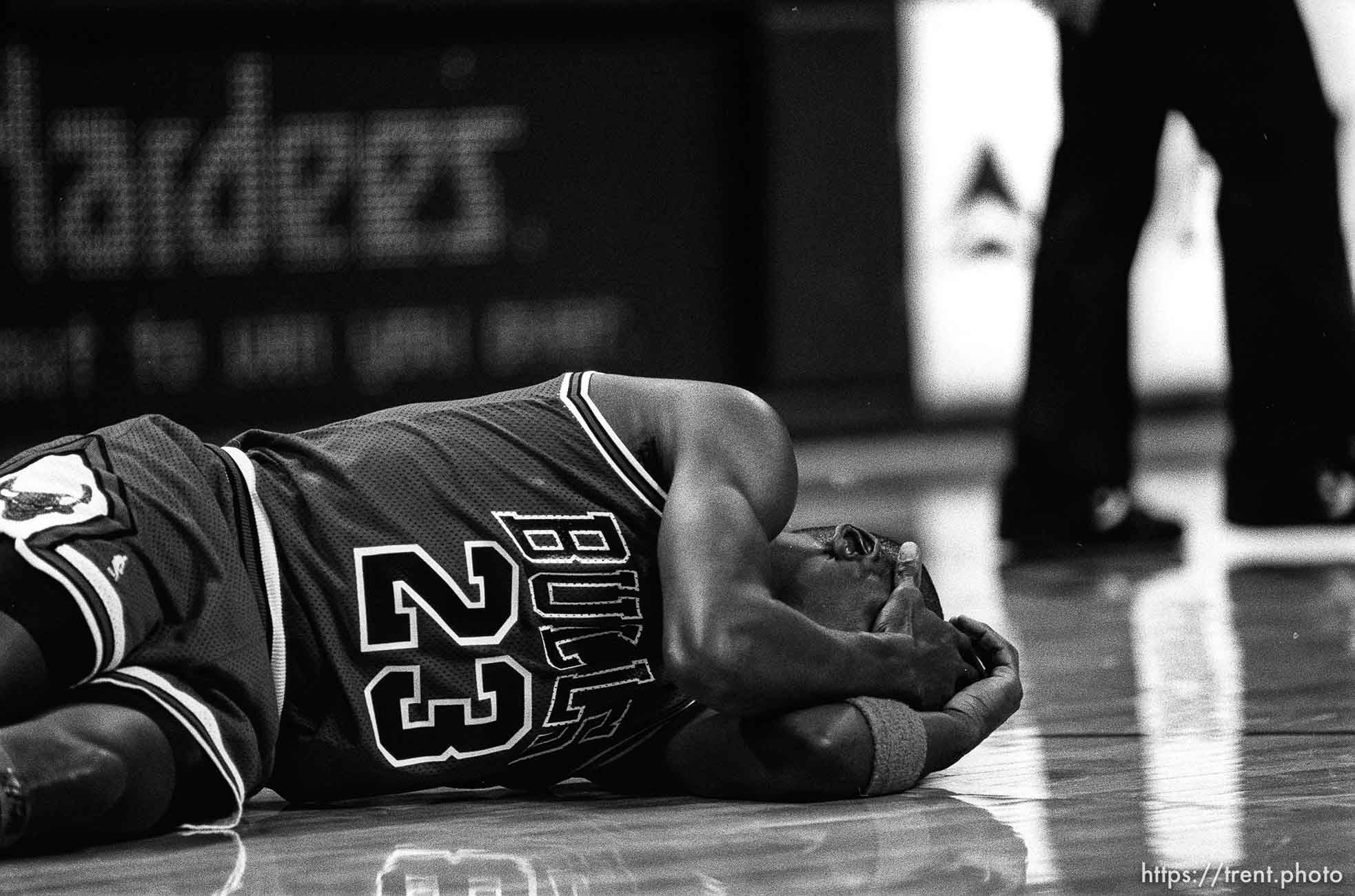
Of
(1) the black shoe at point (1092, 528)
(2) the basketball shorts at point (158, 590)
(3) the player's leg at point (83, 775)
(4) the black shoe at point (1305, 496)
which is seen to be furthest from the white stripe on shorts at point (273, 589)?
(4) the black shoe at point (1305, 496)

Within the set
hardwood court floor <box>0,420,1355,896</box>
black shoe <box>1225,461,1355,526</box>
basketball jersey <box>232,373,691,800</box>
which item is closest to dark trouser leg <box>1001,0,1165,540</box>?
black shoe <box>1225,461,1355,526</box>

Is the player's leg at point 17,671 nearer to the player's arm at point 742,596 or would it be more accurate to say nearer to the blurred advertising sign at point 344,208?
the player's arm at point 742,596

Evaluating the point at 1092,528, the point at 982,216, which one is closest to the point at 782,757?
the point at 1092,528

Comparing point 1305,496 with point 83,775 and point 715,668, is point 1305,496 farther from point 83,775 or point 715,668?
point 83,775

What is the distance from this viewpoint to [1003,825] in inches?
68.7

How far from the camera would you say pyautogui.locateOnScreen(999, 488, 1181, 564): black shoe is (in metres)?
3.80

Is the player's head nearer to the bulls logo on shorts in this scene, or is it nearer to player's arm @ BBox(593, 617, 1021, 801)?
player's arm @ BBox(593, 617, 1021, 801)

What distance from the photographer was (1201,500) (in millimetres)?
4602

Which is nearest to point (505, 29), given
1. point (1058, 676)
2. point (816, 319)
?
point (816, 319)

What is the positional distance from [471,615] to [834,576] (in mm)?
335

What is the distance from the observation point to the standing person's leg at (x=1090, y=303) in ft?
12.5

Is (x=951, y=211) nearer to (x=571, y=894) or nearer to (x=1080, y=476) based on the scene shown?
(x=1080, y=476)

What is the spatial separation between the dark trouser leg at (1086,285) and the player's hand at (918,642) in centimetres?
196

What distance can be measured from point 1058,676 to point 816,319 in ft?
10.6
